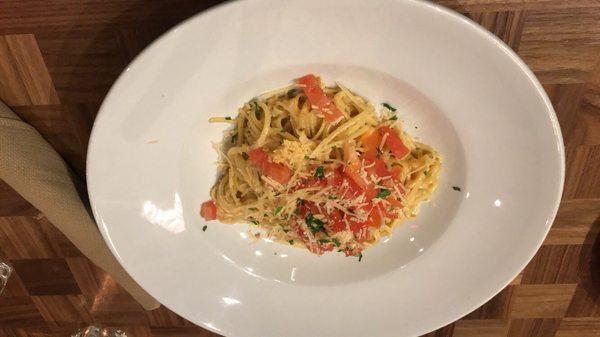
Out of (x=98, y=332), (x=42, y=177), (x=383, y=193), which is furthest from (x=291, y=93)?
(x=98, y=332)

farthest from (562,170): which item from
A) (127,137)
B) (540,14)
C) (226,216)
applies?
(127,137)

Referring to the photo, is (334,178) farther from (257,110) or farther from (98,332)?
(98,332)

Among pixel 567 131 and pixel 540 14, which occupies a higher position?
pixel 540 14

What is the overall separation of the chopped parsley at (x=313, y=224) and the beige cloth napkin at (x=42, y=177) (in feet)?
1.95

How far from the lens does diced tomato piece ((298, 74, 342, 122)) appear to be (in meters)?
1.10

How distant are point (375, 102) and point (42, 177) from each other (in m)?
0.88

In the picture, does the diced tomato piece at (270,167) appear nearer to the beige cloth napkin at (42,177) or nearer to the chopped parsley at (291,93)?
the chopped parsley at (291,93)

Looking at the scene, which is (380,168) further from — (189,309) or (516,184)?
(189,309)

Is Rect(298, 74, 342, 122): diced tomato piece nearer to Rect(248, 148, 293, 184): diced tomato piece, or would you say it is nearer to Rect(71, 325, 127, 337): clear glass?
Rect(248, 148, 293, 184): diced tomato piece

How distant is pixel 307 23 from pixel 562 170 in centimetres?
67

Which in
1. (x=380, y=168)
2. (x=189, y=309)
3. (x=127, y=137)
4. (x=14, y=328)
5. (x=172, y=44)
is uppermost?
(x=172, y=44)

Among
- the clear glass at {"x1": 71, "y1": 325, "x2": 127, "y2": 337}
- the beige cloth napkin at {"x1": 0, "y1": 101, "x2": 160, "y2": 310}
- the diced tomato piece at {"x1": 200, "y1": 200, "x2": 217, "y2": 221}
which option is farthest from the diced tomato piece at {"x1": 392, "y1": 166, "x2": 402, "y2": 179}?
the clear glass at {"x1": 71, "y1": 325, "x2": 127, "y2": 337}

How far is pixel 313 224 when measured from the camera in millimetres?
1304

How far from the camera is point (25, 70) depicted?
1193mm
